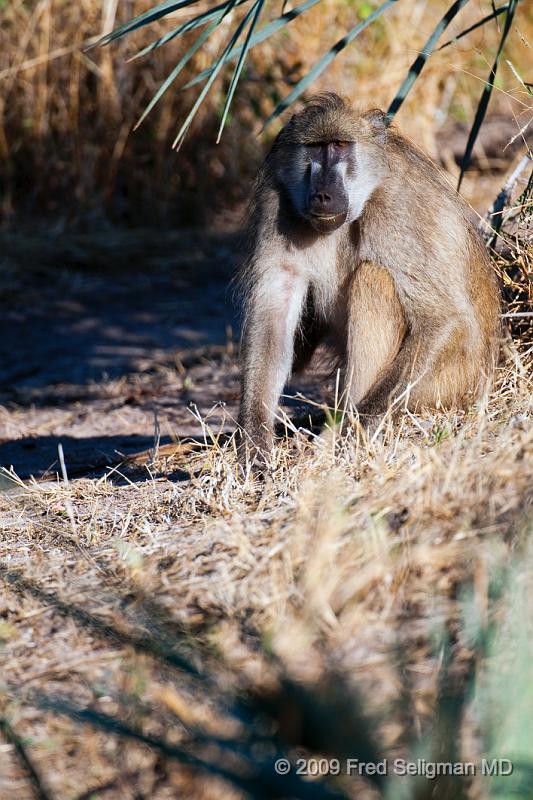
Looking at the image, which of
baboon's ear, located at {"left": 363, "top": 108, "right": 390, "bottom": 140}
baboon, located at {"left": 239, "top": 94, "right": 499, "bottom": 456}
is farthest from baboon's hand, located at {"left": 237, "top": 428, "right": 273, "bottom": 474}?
baboon's ear, located at {"left": 363, "top": 108, "right": 390, "bottom": 140}

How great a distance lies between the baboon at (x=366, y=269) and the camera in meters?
3.46

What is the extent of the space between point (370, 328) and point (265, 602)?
162 centimetres

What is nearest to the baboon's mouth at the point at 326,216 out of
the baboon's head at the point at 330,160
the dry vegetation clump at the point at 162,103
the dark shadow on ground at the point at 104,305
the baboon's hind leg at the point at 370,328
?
the baboon's head at the point at 330,160

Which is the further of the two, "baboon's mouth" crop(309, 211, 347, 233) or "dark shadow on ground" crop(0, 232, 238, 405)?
"dark shadow on ground" crop(0, 232, 238, 405)

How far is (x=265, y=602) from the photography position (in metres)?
2.11

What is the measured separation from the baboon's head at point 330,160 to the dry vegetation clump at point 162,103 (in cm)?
466

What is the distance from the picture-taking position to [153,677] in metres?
1.98

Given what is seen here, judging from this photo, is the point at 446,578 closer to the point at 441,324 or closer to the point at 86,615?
the point at 86,615

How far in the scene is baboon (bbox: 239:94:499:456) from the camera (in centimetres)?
346

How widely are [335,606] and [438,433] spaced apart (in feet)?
3.28

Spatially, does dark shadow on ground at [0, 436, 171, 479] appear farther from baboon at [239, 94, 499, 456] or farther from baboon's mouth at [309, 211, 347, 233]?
baboon's mouth at [309, 211, 347, 233]

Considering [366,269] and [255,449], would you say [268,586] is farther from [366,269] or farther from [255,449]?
[366,269]

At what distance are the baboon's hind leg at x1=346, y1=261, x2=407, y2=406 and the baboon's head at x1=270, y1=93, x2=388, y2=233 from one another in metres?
0.22

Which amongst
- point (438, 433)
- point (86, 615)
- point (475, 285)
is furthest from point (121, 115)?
point (86, 615)
